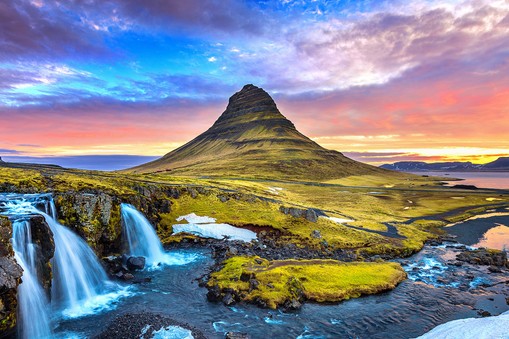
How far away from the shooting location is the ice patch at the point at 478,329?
759 inches

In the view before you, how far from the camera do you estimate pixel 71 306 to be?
30.4 metres

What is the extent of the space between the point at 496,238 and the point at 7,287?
292 feet

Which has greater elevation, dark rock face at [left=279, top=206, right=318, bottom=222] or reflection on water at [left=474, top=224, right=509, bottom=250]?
dark rock face at [left=279, top=206, right=318, bottom=222]

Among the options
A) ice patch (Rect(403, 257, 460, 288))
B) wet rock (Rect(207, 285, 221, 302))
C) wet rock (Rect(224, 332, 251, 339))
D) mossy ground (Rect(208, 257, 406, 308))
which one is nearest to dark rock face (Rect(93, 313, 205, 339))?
wet rock (Rect(224, 332, 251, 339))

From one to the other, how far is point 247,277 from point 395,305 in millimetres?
16916

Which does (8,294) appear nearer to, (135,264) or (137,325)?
(137,325)

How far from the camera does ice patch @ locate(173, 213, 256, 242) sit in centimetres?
5769

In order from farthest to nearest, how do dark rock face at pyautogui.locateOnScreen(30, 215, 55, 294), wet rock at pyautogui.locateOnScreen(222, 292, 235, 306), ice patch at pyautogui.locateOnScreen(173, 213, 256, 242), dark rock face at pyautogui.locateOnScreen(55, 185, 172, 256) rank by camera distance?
1. ice patch at pyautogui.locateOnScreen(173, 213, 256, 242)
2. dark rock face at pyautogui.locateOnScreen(55, 185, 172, 256)
3. wet rock at pyautogui.locateOnScreen(222, 292, 235, 306)
4. dark rock face at pyautogui.locateOnScreen(30, 215, 55, 294)

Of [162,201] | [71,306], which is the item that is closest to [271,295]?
[71,306]

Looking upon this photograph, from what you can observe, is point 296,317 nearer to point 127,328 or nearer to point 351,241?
point 127,328

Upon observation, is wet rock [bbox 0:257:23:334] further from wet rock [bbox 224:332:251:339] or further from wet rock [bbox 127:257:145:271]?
wet rock [bbox 127:257:145:271]

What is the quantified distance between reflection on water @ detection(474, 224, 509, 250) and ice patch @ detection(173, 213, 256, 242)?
48.7 meters

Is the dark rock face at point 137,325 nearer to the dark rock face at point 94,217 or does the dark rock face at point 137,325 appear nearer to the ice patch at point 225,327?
the ice patch at point 225,327

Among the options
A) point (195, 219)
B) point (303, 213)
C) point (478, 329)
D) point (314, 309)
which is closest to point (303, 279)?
point (314, 309)
